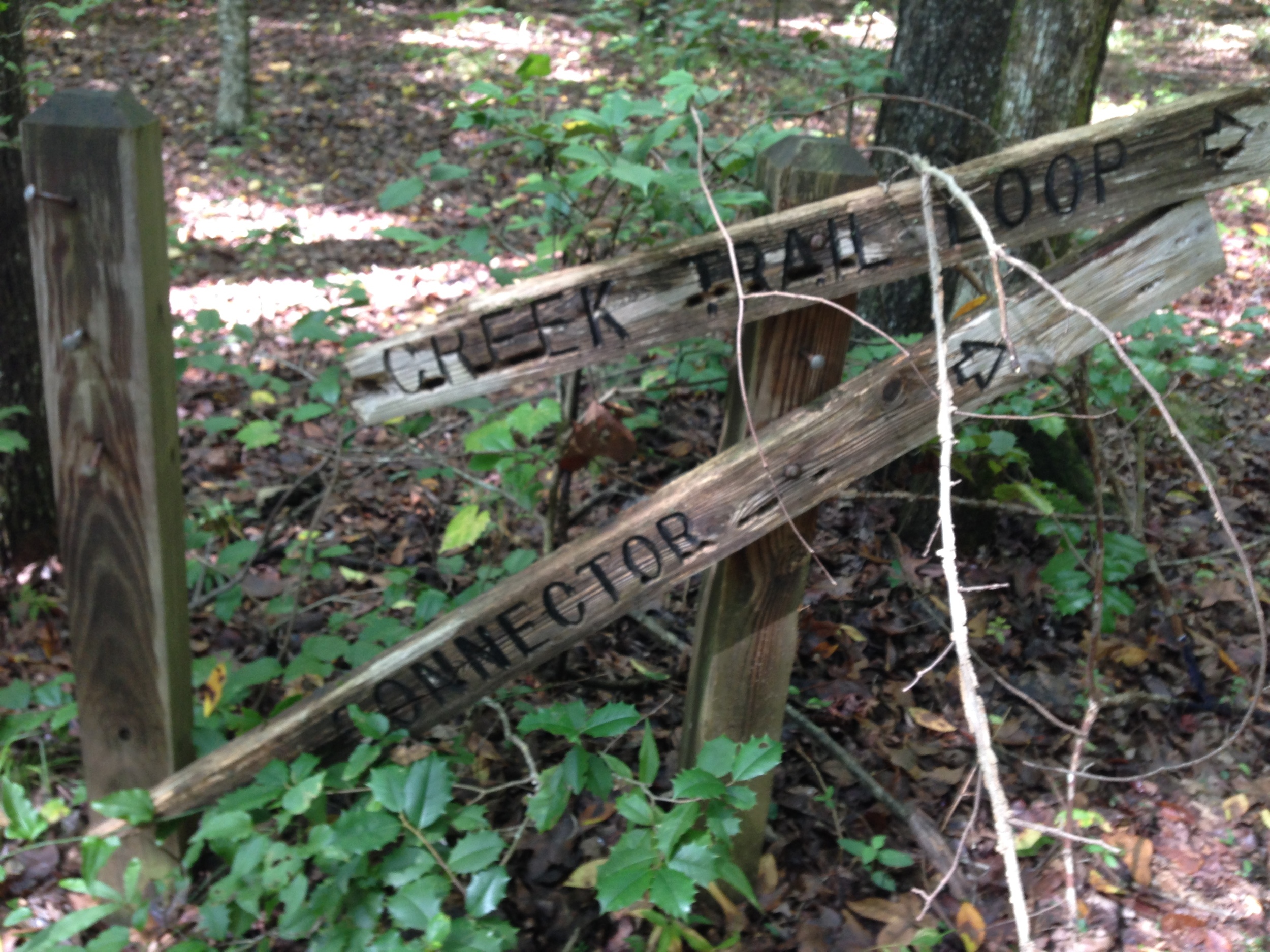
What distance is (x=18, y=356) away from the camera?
3.33 m

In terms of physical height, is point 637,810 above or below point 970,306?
below

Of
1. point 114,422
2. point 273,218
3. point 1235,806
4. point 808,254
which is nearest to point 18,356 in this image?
point 114,422

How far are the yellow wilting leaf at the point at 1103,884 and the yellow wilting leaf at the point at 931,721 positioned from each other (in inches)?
22.7

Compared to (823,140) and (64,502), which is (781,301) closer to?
(823,140)

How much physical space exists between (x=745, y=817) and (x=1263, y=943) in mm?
1438

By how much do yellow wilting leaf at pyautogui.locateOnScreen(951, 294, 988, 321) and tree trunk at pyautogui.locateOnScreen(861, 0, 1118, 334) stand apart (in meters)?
1.81

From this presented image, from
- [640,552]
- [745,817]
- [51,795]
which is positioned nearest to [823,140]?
[640,552]

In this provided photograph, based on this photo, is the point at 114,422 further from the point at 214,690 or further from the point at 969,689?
the point at 969,689

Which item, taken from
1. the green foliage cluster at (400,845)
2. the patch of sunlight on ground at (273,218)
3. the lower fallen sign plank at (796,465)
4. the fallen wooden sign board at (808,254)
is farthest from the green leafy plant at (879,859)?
the patch of sunlight on ground at (273,218)

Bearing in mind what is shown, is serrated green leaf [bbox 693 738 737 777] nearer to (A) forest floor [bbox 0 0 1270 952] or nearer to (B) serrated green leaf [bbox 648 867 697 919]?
(B) serrated green leaf [bbox 648 867 697 919]

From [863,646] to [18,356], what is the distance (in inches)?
122

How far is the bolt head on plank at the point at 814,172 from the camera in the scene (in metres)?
1.84

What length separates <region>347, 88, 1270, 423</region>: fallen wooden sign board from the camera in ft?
5.61

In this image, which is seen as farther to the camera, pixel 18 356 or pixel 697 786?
pixel 18 356
